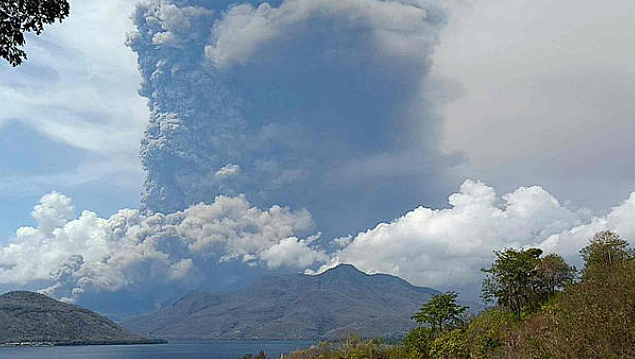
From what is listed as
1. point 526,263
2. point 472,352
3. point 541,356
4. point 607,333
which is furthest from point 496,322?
point 607,333

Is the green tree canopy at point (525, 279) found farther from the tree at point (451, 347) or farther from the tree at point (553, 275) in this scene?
the tree at point (451, 347)

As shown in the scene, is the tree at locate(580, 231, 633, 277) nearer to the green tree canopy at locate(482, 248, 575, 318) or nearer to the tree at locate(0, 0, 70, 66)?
the green tree canopy at locate(482, 248, 575, 318)

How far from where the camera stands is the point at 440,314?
6875 centimetres

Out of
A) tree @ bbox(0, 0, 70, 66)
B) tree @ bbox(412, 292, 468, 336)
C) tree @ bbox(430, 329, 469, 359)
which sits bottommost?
tree @ bbox(430, 329, 469, 359)

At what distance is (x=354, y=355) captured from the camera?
64.8 meters

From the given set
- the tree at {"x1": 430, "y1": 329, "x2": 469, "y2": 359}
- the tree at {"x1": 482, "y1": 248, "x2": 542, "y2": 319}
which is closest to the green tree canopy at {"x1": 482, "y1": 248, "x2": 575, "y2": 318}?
the tree at {"x1": 482, "y1": 248, "x2": 542, "y2": 319}

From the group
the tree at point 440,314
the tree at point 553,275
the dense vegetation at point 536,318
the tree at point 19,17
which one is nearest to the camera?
the tree at point 19,17

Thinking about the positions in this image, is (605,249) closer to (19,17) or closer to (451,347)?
(451,347)

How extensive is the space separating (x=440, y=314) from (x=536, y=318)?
12158mm

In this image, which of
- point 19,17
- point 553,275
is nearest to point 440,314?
point 553,275

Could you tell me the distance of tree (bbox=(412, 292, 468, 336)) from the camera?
68.6 metres

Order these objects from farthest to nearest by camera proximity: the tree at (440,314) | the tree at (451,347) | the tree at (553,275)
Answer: the tree at (553,275)
the tree at (440,314)
the tree at (451,347)

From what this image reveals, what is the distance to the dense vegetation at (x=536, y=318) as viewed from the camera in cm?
2738

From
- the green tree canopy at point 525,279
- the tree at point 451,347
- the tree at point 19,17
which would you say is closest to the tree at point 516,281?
the green tree canopy at point 525,279
